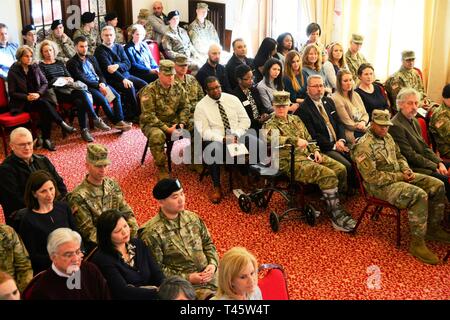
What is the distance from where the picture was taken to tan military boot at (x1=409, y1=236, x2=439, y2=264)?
4617 millimetres

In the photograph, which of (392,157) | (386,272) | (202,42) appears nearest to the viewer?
(386,272)

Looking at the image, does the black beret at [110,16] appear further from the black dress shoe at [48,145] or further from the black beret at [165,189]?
the black beret at [165,189]

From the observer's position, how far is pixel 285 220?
5.25 metres

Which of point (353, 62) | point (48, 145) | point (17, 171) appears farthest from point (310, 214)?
point (48, 145)

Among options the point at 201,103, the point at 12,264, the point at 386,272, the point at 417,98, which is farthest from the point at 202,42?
the point at 12,264

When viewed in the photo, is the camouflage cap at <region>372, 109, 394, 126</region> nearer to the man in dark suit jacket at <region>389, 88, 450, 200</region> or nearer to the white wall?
the man in dark suit jacket at <region>389, 88, 450, 200</region>

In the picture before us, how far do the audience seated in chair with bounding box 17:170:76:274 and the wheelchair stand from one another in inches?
74.1

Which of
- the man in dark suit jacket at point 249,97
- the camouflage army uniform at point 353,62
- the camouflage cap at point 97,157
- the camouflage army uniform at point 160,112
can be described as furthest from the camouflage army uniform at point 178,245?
the camouflage army uniform at point 353,62

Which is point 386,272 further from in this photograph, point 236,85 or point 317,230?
point 236,85

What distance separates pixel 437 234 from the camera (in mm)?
4953

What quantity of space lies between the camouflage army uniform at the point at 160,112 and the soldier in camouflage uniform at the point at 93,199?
76.1 inches

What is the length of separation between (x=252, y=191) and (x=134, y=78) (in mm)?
2892

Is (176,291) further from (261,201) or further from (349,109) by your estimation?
(349,109)

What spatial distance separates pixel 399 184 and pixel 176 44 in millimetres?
4792
